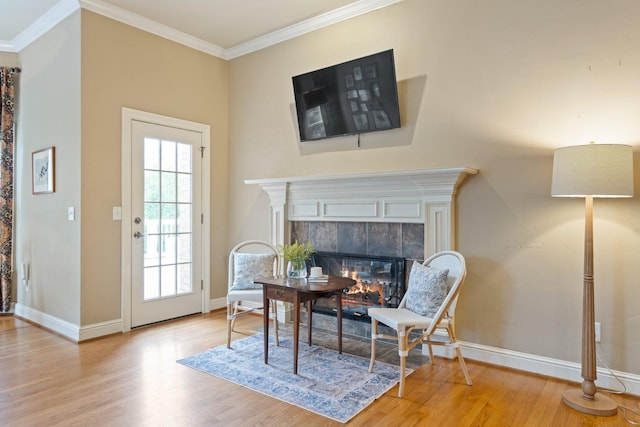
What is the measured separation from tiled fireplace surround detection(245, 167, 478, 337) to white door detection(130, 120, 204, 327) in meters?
0.81

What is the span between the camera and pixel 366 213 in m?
3.57

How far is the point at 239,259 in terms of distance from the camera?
366 cm

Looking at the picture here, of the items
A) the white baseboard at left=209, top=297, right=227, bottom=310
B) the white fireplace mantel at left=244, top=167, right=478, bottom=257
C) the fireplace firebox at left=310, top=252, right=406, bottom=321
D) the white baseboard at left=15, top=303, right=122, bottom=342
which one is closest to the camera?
the white fireplace mantel at left=244, top=167, right=478, bottom=257

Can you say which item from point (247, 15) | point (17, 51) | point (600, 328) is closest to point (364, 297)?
point (600, 328)

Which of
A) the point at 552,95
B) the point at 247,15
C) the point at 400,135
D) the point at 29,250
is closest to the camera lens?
the point at 552,95

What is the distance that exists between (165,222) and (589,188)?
3.66 meters

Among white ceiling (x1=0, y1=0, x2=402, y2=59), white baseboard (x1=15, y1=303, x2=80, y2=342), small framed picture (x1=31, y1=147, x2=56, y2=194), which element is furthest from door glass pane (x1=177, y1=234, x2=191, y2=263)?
white ceiling (x1=0, y1=0, x2=402, y2=59)

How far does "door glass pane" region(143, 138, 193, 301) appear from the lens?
159 inches

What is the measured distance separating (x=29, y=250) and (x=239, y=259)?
2.46m

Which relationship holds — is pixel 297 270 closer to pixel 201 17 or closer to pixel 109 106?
pixel 109 106

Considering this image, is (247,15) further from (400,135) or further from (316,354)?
(316,354)

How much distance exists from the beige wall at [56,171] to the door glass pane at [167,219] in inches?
24.6

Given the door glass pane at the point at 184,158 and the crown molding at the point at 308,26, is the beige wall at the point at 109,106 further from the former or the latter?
the crown molding at the point at 308,26

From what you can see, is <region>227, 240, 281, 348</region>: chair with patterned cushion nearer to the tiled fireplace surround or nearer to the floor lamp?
the tiled fireplace surround
